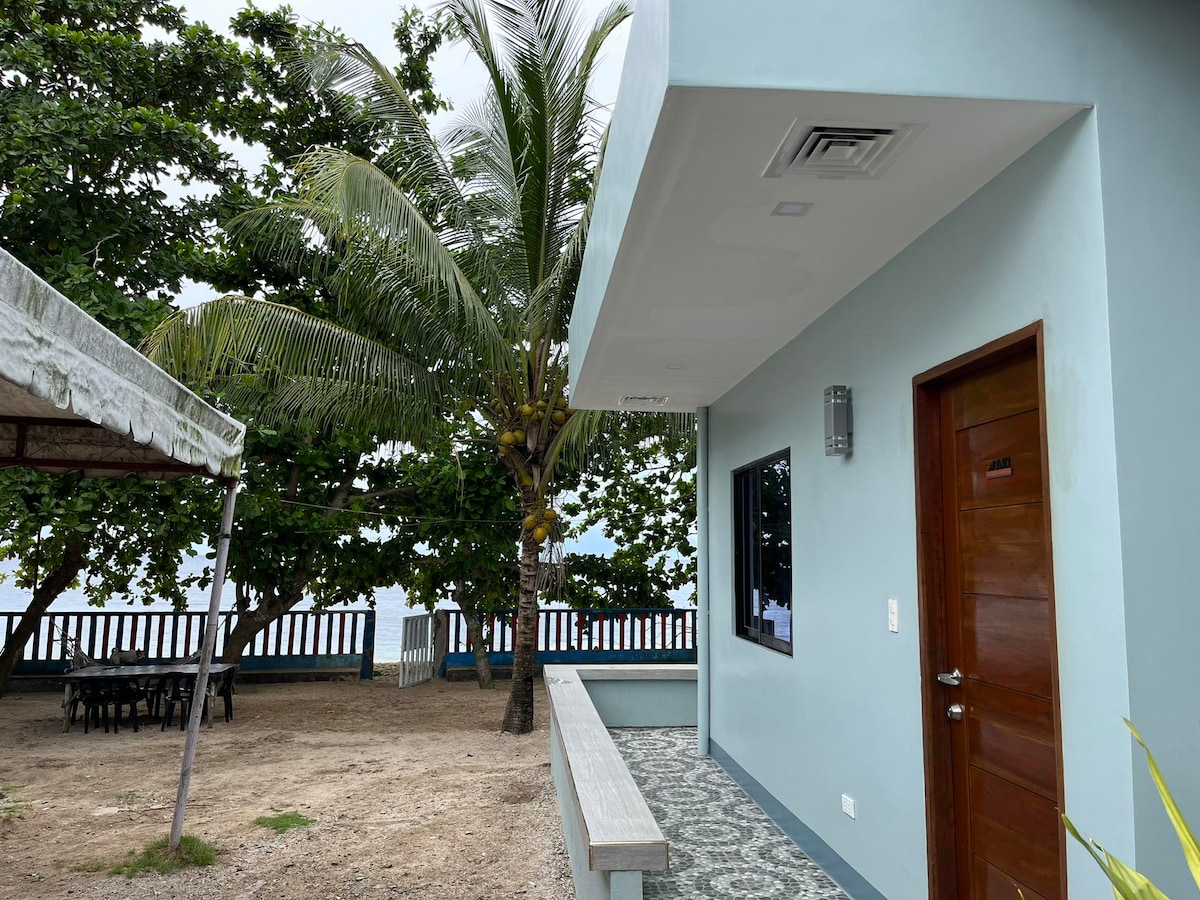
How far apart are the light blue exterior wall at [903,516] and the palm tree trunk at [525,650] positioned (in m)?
2.75

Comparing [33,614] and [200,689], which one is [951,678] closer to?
[200,689]

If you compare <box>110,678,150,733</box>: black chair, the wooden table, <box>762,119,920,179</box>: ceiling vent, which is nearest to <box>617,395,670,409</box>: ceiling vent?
<box>762,119,920,179</box>: ceiling vent

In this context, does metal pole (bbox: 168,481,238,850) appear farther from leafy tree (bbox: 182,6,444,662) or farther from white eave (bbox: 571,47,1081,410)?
leafy tree (bbox: 182,6,444,662)

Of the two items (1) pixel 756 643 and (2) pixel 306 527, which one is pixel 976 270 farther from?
(2) pixel 306 527

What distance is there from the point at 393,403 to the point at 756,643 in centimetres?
408

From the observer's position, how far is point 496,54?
285 inches

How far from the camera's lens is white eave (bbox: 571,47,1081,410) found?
232 centimetres

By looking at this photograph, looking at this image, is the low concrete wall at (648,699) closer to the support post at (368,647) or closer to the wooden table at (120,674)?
the wooden table at (120,674)

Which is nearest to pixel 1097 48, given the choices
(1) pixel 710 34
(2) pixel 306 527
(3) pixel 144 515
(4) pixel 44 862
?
(1) pixel 710 34

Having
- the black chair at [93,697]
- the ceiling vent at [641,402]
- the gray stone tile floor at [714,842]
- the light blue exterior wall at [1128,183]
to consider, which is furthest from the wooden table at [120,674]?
the light blue exterior wall at [1128,183]

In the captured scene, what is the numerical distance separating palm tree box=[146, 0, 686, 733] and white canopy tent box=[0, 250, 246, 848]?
243cm

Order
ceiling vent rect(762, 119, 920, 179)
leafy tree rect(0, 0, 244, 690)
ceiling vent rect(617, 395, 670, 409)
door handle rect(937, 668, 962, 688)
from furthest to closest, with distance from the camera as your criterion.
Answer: leafy tree rect(0, 0, 244, 690) < ceiling vent rect(617, 395, 670, 409) < door handle rect(937, 668, 962, 688) < ceiling vent rect(762, 119, 920, 179)

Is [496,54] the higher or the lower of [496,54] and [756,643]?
the higher

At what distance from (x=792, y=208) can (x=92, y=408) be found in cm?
249
